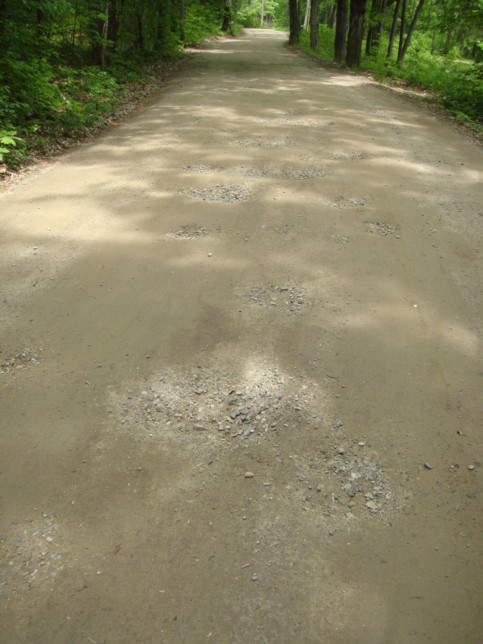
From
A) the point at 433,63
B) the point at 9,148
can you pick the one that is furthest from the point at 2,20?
the point at 433,63

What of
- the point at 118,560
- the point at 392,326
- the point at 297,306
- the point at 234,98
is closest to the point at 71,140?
the point at 234,98

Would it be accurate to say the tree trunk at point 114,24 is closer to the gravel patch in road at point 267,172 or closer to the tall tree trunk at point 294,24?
the gravel patch in road at point 267,172

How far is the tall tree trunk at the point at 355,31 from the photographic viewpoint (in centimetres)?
1748

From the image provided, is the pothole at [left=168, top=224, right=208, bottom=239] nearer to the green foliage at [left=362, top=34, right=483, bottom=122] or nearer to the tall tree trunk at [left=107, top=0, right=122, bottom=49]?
the green foliage at [left=362, top=34, right=483, bottom=122]

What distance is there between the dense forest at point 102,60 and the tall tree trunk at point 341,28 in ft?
0.13

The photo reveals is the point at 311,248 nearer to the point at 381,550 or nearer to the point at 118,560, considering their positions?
the point at 381,550

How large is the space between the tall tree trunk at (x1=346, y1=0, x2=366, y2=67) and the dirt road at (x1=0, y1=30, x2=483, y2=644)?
1400cm

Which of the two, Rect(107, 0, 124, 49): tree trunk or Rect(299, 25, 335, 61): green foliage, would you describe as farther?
Rect(299, 25, 335, 61): green foliage

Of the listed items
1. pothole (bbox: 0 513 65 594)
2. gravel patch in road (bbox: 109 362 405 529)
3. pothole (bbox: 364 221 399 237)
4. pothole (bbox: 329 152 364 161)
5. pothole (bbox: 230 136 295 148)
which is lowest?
pothole (bbox: 0 513 65 594)

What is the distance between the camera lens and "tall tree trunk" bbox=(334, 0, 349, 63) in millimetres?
19438

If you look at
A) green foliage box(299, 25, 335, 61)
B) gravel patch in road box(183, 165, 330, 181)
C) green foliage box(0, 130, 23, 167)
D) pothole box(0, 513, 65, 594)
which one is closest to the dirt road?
pothole box(0, 513, 65, 594)

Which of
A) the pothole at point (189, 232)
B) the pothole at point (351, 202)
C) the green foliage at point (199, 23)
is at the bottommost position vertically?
the pothole at point (189, 232)

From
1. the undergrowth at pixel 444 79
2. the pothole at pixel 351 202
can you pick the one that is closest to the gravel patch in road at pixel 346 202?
the pothole at pixel 351 202

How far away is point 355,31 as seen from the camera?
17750mm
